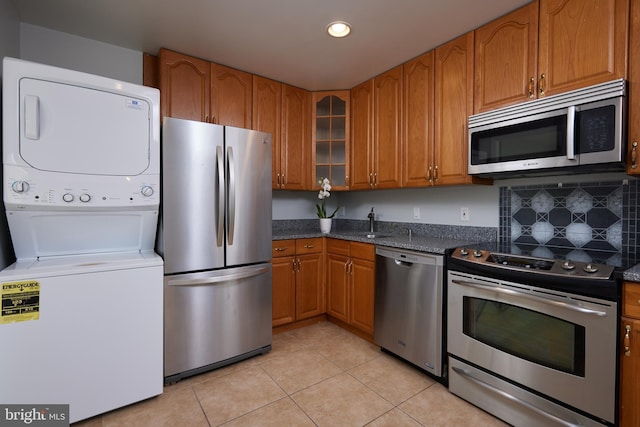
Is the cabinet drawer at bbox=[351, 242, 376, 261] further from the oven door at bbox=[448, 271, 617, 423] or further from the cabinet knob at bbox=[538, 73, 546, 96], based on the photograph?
the cabinet knob at bbox=[538, 73, 546, 96]

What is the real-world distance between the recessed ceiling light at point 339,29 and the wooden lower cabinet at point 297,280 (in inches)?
65.9

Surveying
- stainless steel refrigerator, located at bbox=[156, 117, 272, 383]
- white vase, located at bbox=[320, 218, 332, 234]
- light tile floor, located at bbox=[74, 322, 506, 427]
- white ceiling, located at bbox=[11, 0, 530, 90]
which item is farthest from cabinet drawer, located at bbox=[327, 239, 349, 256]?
white ceiling, located at bbox=[11, 0, 530, 90]

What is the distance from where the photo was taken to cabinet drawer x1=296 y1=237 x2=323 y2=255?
2.78m

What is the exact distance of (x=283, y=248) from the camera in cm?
269

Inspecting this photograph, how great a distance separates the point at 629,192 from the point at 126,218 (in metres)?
2.91

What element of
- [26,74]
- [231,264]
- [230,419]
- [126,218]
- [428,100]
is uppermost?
[428,100]

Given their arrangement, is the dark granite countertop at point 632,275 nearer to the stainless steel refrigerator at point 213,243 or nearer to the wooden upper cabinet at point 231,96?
the stainless steel refrigerator at point 213,243

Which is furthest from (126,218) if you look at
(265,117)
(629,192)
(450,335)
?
(629,192)

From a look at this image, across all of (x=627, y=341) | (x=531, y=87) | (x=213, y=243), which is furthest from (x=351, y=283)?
(x=531, y=87)

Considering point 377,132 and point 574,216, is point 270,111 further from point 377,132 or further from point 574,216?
point 574,216

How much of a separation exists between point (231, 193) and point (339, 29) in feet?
4.45

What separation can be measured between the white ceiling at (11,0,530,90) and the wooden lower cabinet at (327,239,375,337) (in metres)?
1.56

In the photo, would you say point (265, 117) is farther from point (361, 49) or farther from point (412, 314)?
point (412, 314)

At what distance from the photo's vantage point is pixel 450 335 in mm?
1901
